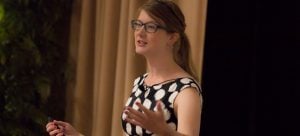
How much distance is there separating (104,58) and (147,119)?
1813mm

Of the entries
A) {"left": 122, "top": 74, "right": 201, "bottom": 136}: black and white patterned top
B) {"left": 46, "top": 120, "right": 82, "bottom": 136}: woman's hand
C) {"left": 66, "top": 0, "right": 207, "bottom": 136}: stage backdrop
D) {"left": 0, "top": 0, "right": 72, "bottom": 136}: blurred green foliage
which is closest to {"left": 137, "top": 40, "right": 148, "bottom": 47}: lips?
{"left": 122, "top": 74, "right": 201, "bottom": 136}: black and white patterned top

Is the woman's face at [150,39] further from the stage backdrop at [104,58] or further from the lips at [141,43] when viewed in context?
the stage backdrop at [104,58]

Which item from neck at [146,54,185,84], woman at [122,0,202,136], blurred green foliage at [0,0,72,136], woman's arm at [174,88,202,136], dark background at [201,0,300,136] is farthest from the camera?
blurred green foliage at [0,0,72,136]

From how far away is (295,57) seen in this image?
7.41ft

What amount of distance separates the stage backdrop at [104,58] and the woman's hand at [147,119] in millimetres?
1219

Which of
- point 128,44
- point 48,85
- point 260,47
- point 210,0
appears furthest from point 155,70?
point 48,85

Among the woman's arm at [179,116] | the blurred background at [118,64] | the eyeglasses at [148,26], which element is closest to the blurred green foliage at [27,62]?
the blurred background at [118,64]

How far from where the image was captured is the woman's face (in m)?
1.92

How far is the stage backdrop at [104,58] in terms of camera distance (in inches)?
121

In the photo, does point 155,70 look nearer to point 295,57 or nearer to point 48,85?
point 295,57

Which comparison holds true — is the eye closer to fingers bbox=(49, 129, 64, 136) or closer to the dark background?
fingers bbox=(49, 129, 64, 136)

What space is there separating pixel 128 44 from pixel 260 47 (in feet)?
3.14

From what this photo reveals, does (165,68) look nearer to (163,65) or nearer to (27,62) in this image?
(163,65)

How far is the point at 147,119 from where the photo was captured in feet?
4.95
